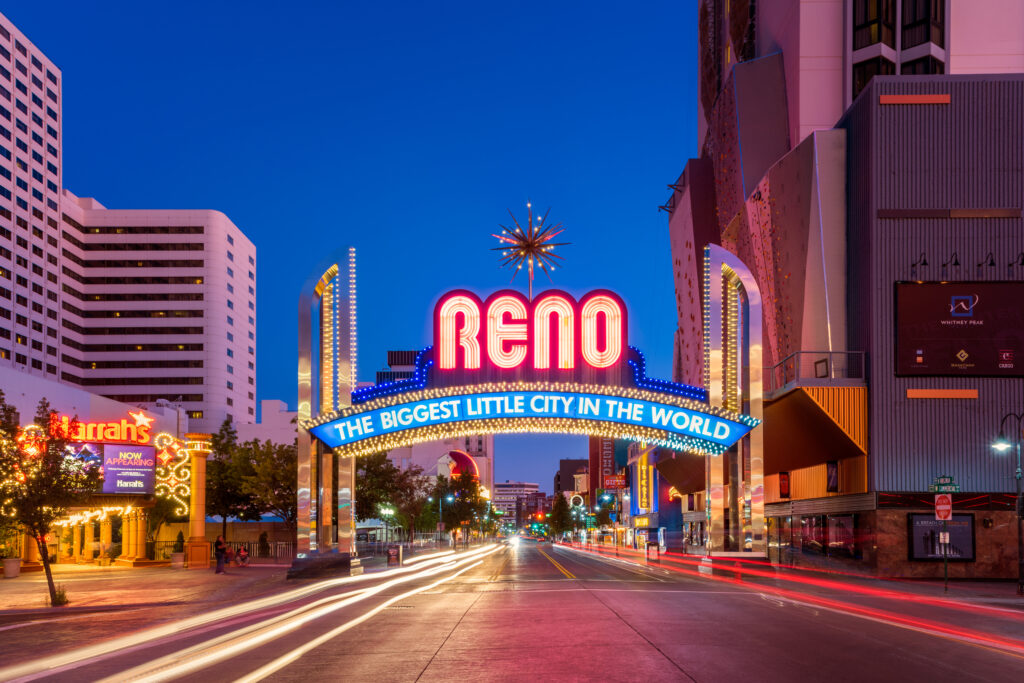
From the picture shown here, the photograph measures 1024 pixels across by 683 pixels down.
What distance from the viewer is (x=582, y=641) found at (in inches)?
653

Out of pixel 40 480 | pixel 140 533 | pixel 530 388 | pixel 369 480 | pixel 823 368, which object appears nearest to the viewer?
pixel 40 480

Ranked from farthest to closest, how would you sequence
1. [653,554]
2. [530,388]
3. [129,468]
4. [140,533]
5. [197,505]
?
[653,554] → [140,533] → [129,468] → [197,505] → [530,388]

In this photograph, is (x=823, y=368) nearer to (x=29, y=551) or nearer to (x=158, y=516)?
(x=158, y=516)

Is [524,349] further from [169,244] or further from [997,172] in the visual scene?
[169,244]

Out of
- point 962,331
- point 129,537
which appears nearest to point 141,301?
point 129,537

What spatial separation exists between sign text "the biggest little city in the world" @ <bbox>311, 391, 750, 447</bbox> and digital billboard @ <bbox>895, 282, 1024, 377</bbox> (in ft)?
33.9

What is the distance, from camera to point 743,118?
60.8m

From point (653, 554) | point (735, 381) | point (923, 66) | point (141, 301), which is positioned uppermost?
point (923, 66)

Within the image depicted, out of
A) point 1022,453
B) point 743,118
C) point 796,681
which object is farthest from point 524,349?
point 743,118

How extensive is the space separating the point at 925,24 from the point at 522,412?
130 feet

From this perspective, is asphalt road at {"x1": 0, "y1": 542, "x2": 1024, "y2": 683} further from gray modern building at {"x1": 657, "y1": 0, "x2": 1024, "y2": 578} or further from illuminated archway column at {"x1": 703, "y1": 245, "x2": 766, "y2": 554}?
gray modern building at {"x1": 657, "y1": 0, "x2": 1024, "y2": 578}

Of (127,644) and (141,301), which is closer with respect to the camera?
(127,644)

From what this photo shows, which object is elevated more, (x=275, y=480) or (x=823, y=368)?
(x=823, y=368)

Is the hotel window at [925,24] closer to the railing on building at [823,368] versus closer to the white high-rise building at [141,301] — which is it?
the railing on building at [823,368]
